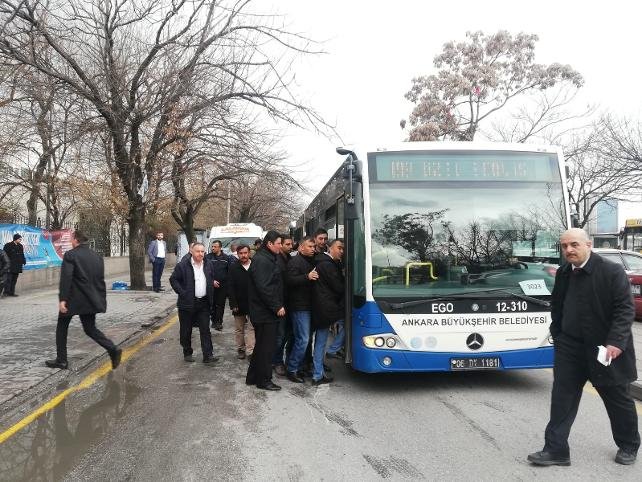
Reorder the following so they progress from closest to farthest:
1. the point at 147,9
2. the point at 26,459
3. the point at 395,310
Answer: the point at 26,459, the point at 395,310, the point at 147,9

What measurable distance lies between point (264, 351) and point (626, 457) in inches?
149

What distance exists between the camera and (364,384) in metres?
6.87

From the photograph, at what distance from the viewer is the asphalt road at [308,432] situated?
4.18 meters

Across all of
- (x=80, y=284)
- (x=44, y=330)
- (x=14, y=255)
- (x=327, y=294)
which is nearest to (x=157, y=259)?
(x=14, y=255)

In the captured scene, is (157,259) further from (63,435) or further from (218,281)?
(63,435)

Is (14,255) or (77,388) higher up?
(14,255)

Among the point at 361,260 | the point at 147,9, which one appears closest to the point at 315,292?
the point at 361,260

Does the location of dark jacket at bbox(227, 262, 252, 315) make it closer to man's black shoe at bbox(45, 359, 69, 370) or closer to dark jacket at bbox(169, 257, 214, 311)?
dark jacket at bbox(169, 257, 214, 311)

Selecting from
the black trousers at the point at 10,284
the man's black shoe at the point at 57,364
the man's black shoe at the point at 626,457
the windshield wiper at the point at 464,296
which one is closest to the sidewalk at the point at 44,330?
the man's black shoe at the point at 57,364

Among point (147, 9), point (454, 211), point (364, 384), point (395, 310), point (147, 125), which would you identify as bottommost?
point (364, 384)

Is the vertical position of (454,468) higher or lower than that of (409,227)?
lower

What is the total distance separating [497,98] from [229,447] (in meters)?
23.7

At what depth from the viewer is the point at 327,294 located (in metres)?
6.74

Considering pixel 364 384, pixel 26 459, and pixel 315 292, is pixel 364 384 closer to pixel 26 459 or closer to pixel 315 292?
pixel 315 292
